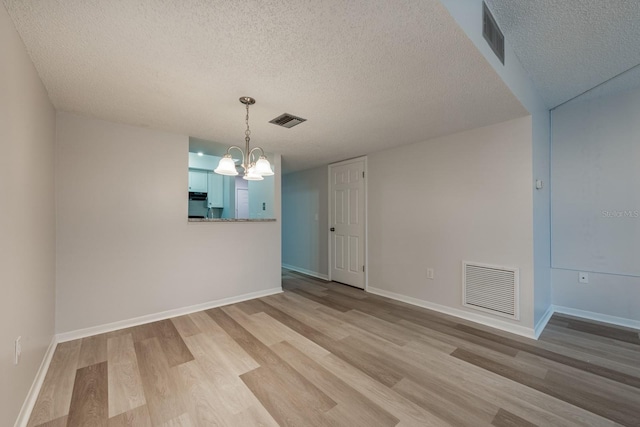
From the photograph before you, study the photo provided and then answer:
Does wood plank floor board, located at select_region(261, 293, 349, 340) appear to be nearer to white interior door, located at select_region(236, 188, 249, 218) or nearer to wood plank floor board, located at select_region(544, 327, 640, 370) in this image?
wood plank floor board, located at select_region(544, 327, 640, 370)

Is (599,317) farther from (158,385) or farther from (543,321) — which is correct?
(158,385)

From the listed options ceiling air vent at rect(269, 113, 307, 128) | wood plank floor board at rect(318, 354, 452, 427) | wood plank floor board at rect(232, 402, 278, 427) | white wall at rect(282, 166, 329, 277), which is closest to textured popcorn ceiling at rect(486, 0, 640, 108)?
ceiling air vent at rect(269, 113, 307, 128)

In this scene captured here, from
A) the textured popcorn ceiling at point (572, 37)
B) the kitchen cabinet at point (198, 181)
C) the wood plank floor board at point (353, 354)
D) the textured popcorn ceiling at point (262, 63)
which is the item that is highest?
the textured popcorn ceiling at point (572, 37)

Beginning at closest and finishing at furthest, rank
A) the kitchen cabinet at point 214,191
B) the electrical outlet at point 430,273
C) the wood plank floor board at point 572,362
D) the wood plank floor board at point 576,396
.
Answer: the wood plank floor board at point 576,396 < the wood plank floor board at point 572,362 < the electrical outlet at point 430,273 < the kitchen cabinet at point 214,191

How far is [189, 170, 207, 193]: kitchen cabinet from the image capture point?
231 inches

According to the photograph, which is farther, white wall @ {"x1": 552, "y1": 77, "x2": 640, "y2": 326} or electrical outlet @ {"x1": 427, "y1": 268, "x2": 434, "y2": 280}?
electrical outlet @ {"x1": 427, "y1": 268, "x2": 434, "y2": 280}

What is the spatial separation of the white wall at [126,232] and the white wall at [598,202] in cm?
419

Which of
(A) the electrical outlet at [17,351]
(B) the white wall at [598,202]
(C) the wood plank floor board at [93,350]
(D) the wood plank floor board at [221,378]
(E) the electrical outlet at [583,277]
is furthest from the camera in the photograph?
(E) the electrical outlet at [583,277]

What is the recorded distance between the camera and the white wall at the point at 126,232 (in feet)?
8.18

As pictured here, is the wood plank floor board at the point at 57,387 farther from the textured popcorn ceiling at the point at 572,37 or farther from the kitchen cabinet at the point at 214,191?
the kitchen cabinet at the point at 214,191

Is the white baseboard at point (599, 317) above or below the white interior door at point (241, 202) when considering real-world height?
below

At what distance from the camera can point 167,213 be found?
3020mm

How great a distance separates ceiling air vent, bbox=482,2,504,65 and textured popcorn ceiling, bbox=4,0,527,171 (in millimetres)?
137

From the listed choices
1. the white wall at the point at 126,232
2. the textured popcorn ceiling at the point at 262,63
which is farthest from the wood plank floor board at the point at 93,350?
the textured popcorn ceiling at the point at 262,63
